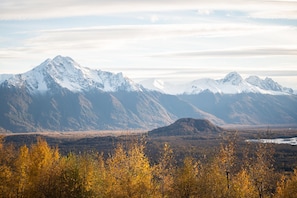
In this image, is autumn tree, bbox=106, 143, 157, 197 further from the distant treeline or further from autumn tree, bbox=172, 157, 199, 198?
autumn tree, bbox=172, 157, 199, 198

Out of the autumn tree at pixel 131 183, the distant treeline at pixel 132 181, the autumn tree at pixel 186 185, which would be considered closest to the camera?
the autumn tree at pixel 131 183

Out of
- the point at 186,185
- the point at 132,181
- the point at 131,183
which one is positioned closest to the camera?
the point at 131,183

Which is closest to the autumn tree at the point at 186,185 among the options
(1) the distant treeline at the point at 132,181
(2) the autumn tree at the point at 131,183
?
(1) the distant treeline at the point at 132,181

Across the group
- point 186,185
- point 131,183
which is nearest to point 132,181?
point 131,183

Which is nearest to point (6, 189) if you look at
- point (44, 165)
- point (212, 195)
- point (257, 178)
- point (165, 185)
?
point (44, 165)

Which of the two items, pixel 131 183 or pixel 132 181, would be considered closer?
pixel 131 183

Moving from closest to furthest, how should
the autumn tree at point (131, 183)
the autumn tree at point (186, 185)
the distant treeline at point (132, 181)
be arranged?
the autumn tree at point (131, 183), the distant treeline at point (132, 181), the autumn tree at point (186, 185)

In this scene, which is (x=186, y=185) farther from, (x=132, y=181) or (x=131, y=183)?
(x=131, y=183)

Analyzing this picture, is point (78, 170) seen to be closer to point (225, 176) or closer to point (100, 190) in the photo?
point (100, 190)

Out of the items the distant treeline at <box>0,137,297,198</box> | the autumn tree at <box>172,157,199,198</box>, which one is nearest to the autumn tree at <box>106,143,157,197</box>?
the distant treeline at <box>0,137,297,198</box>

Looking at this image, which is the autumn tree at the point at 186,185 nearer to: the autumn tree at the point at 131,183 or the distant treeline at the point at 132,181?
Answer: the distant treeline at the point at 132,181

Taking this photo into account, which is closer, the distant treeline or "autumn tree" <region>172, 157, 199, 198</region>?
the distant treeline

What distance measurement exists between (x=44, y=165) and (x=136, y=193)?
99.5ft

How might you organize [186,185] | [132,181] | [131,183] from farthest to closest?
[186,185], [132,181], [131,183]
